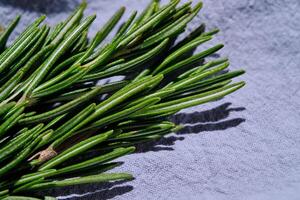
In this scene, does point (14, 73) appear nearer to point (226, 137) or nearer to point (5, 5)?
point (5, 5)

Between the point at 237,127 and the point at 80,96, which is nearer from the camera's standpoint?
the point at 80,96

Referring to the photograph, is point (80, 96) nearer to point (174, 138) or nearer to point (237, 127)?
point (174, 138)

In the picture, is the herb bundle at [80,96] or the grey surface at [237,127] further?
the grey surface at [237,127]

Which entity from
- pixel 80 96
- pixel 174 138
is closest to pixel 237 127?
pixel 174 138

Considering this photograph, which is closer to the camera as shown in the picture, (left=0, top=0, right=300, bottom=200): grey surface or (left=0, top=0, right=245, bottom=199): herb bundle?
(left=0, top=0, right=245, bottom=199): herb bundle
